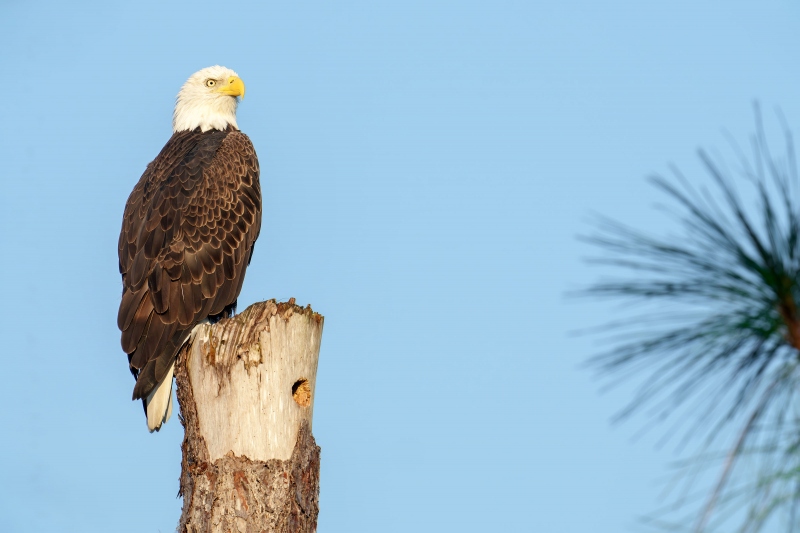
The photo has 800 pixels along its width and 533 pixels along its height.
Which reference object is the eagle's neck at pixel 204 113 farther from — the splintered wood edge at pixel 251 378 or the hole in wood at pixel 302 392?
the hole in wood at pixel 302 392

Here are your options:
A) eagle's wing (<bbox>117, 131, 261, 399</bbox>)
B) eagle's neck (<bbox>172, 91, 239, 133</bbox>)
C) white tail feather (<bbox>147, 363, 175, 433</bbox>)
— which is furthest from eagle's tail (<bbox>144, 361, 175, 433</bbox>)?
eagle's neck (<bbox>172, 91, 239, 133</bbox>)

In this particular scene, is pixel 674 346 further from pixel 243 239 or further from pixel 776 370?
pixel 243 239

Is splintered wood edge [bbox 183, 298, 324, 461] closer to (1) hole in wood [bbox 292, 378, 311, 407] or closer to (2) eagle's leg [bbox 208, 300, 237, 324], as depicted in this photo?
(1) hole in wood [bbox 292, 378, 311, 407]

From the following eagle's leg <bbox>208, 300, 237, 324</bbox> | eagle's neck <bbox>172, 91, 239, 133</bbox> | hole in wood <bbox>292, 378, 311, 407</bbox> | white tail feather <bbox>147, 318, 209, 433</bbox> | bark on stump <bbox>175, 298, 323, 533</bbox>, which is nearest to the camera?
bark on stump <bbox>175, 298, 323, 533</bbox>

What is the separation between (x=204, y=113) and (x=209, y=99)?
152 mm

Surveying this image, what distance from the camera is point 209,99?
31.4 ft

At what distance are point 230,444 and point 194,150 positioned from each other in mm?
3830

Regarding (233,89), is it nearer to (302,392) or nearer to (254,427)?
(302,392)

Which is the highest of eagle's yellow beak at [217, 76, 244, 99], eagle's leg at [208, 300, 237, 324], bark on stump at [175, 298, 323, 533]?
eagle's yellow beak at [217, 76, 244, 99]

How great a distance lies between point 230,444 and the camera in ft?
18.6

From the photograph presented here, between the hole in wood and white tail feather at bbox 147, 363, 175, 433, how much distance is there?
1527 mm

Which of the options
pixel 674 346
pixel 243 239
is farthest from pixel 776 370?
pixel 243 239

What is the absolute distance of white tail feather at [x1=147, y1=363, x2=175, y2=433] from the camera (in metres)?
7.09

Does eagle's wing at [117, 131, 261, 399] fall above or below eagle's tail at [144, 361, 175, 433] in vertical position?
above
